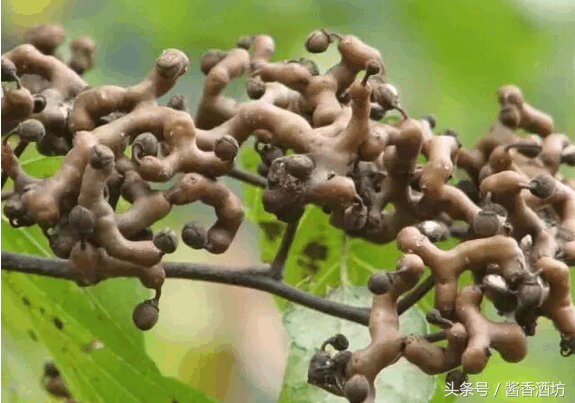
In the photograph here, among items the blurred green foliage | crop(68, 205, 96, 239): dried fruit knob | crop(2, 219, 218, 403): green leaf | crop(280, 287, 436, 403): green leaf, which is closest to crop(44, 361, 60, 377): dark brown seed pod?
crop(2, 219, 218, 403): green leaf

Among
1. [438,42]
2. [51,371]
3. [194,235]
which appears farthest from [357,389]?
Answer: [438,42]

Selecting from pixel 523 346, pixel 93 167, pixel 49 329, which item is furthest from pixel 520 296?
pixel 49 329

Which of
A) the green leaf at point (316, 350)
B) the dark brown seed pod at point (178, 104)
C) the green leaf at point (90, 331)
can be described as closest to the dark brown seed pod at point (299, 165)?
the dark brown seed pod at point (178, 104)

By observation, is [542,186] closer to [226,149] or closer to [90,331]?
[226,149]

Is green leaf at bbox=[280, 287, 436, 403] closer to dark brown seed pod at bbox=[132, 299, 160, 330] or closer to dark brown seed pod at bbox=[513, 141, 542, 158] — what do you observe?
dark brown seed pod at bbox=[513, 141, 542, 158]

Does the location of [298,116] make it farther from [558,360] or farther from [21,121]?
[558,360]

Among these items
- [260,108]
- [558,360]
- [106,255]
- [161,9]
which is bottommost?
[558,360]

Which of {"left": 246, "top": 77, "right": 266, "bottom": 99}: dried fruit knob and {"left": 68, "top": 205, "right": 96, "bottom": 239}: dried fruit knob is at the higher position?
{"left": 246, "top": 77, "right": 266, "bottom": 99}: dried fruit knob
